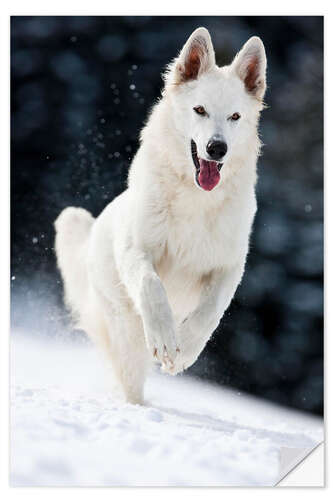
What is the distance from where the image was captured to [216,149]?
10.7ft

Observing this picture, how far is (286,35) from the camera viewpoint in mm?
4129

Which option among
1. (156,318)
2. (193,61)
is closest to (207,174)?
(193,61)

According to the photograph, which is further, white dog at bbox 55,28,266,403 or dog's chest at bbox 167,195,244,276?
dog's chest at bbox 167,195,244,276

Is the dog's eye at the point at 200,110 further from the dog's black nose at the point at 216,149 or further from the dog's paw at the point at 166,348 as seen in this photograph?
the dog's paw at the point at 166,348

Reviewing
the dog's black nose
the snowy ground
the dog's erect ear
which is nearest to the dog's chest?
the dog's black nose

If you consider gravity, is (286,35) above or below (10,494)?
above

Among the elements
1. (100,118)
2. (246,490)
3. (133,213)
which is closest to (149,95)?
(100,118)

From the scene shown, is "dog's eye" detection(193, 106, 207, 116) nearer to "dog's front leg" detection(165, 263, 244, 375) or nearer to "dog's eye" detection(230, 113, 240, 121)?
"dog's eye" detection(230, 113, 240, 121)

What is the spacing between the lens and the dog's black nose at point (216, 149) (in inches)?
129

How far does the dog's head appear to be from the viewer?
3.41 metres

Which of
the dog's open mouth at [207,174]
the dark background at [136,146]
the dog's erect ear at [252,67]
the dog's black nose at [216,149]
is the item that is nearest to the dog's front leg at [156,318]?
the dog's open mouth at [207,174]
